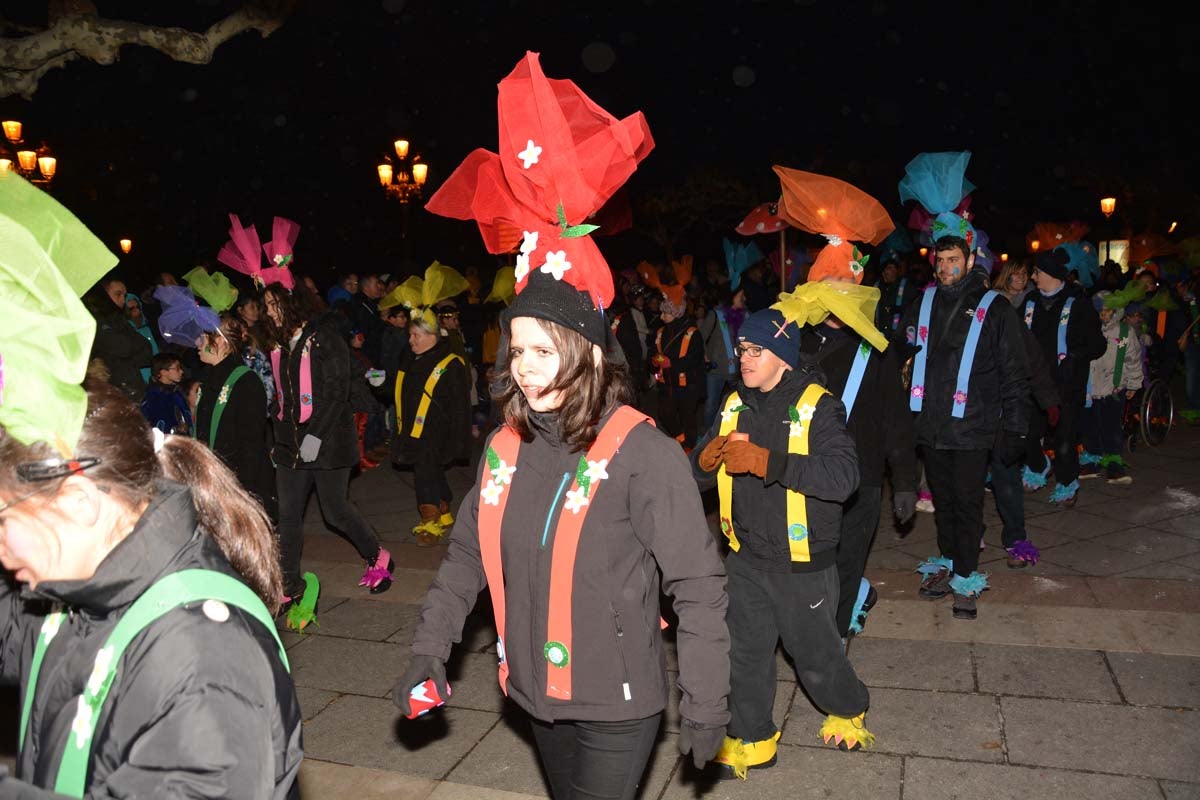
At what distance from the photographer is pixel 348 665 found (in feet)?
17.5

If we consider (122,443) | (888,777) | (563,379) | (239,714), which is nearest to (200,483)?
(122,443)

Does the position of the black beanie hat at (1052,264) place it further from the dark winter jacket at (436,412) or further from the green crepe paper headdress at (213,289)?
the green crepe paper headdress at (213,289)

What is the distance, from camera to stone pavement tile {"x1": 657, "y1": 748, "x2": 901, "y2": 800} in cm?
382

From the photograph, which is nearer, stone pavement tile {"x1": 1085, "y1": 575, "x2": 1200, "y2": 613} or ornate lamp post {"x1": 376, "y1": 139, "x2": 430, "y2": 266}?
stone pavement tile {"x1": 1085, "y1": 575, "x2": 1200, "y2": 613}

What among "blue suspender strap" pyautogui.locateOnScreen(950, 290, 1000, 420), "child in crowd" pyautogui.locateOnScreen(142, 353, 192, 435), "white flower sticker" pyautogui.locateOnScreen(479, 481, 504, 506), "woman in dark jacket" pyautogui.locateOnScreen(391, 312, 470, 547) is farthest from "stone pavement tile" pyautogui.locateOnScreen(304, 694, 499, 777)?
"child in crowd" pyautogui.locateOnScreen(142, 353, 192, 435)

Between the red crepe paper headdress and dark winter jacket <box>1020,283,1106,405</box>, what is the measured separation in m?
5.91

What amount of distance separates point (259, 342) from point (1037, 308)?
20.1ft

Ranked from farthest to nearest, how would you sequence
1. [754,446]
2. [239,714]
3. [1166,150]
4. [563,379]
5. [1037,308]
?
[1166,150] → [1037,308] → [754,446] → [563,379] → [239,714]

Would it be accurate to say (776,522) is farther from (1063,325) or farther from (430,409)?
(1063,325)

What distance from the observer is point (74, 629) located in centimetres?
173

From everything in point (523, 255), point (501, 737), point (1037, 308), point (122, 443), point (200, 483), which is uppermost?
point (523, 255)

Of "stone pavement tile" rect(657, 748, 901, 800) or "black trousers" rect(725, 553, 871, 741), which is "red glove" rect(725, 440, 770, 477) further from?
"stone pavement tile" rect(657, 748, 901, 800)

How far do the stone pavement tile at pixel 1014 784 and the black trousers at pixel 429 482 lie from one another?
4795mm

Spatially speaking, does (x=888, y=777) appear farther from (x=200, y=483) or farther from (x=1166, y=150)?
(x=1166, y=150)
